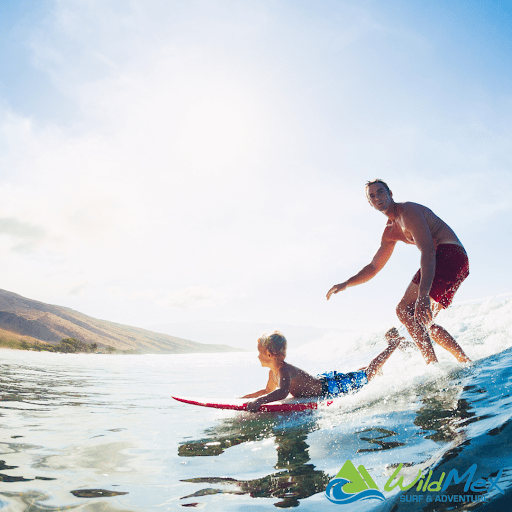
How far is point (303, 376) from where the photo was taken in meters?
4.87

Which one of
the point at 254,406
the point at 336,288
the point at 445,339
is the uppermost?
the point at 336,288

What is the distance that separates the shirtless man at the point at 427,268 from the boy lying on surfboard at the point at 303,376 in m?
0.54

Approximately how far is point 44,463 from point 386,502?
258 centimetres

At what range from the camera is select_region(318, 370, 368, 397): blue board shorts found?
194 inches

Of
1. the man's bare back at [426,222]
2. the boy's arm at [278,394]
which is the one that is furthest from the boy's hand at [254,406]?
the man's bare back at [426,222]

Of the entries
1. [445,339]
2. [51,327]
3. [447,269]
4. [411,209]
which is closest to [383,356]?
[445,339]

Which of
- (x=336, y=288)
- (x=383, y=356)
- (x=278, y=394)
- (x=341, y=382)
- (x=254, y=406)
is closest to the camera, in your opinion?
(x=254, y=406)

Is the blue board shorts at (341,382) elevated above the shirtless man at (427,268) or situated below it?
below

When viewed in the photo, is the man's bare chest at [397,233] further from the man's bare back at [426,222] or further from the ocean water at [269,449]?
the ocean water at [269,449]

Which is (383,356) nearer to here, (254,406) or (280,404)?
(280,404)

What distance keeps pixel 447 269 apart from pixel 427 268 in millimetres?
410

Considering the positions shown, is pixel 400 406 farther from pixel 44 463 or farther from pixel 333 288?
pixel 44 463

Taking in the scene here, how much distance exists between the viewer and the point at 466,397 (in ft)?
10.4

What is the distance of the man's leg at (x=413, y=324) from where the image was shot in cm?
457
